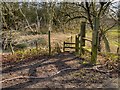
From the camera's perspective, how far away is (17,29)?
11.1 meters

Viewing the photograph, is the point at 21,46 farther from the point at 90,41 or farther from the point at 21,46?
the point at 90,41

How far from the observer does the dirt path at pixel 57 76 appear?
3921 millimetres

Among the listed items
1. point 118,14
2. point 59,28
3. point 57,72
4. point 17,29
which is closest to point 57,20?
point 59,28

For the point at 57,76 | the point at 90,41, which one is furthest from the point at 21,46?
the point at 57,76

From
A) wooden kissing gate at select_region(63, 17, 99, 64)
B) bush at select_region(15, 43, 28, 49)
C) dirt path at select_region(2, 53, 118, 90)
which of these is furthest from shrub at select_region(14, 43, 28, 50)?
dirt path at select_region(2, 53, 118, 90)

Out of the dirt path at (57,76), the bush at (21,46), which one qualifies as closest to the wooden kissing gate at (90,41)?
the dirt path at (57,76)

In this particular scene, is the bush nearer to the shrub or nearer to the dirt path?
the shrub

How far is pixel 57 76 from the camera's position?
14.5 ft

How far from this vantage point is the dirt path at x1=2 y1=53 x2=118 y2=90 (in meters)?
3.92

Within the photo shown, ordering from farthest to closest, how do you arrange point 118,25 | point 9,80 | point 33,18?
1. point 33,18
2. point 118,25
3. point 9,80

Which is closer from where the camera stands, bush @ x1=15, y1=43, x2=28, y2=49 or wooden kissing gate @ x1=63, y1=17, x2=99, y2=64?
wooden kissing gate @ x1=63, y1=17, x2=99, y2=64

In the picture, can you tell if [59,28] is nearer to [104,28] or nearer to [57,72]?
[104,28]

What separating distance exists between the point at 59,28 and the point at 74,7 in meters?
1.60

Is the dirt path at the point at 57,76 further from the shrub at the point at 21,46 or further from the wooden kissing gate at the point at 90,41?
the shrub at the point at 21,46
